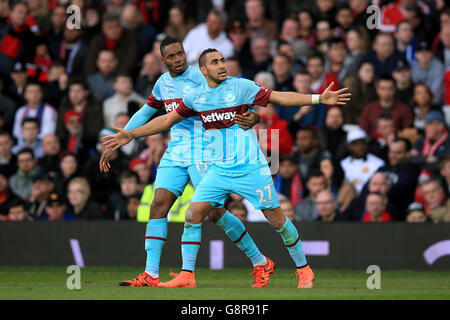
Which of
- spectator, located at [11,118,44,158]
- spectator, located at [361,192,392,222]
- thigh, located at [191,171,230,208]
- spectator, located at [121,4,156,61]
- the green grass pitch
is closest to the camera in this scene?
the green grass pitch

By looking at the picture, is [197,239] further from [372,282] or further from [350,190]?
[350,190]

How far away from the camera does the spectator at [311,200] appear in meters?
14.3

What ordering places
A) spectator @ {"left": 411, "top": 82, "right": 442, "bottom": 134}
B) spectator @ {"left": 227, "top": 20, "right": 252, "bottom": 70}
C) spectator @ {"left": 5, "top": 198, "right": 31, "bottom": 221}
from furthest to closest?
spectator @ {"left": 227, "top": 20, "right": 252, "bottom": 70} < spectator @ {"left": 411, "top": 82, "right": 442, "bottom": 134} < spectator @ {"left": 5, "top": 198, "right": 31, "bottom": 221}

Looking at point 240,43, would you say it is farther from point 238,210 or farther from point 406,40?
point 238,210

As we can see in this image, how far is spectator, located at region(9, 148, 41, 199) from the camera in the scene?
51.7ft

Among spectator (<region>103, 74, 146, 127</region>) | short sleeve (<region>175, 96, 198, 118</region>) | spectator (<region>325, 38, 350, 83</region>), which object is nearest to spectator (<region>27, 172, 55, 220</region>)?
spectator (<region>103, 74, 146, 127</region>)

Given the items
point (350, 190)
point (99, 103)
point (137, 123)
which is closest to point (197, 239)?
point (137, 123)

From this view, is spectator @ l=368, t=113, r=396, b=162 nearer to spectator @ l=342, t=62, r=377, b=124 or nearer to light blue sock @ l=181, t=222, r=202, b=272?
spectator @ l=342, t=62, r=377, b=124

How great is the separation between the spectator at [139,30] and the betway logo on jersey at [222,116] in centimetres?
802

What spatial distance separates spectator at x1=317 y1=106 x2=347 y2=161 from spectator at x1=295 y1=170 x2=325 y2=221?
2.76ft

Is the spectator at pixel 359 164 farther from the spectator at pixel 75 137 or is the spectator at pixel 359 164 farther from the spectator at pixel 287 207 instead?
the spectator at pixel 75 137

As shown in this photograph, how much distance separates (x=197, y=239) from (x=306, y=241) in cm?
379

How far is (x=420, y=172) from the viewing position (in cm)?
1430

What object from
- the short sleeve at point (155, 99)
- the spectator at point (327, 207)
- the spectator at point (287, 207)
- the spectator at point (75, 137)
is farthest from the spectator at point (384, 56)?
the short sleeve at point (155, 99)
